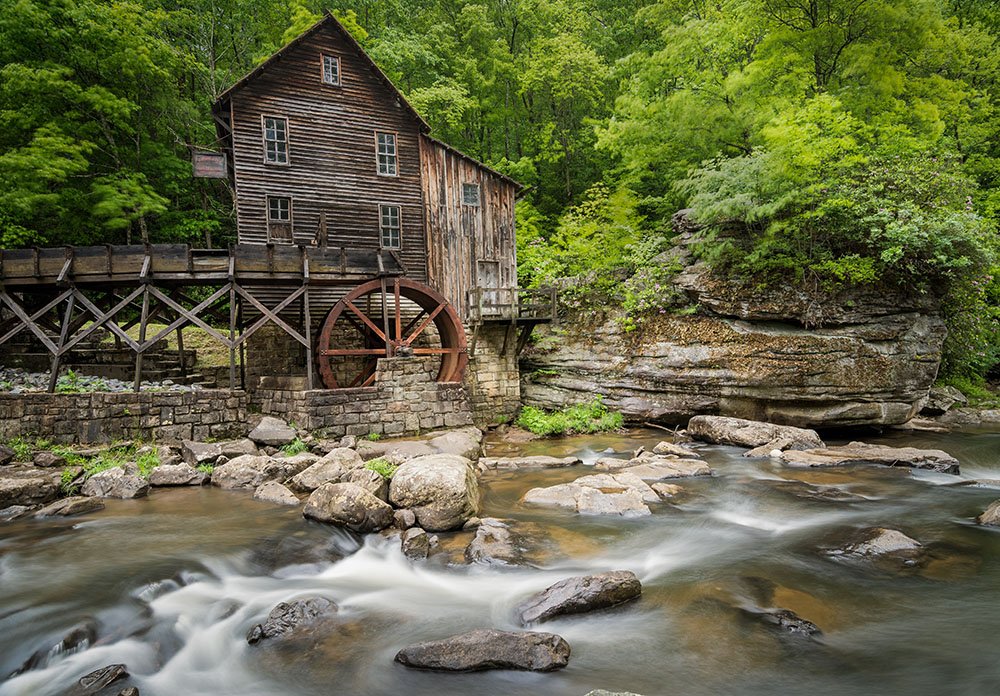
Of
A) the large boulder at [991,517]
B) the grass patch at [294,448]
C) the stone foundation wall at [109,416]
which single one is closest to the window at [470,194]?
the grass patch at [294,448]

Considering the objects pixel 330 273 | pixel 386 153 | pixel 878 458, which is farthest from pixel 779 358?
pixel 386 153

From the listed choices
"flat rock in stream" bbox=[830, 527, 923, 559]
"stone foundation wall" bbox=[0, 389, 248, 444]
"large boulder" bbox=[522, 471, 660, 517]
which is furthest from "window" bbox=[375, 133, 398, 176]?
"flat rock in stream" bbox=[830, 527, 923, 559]

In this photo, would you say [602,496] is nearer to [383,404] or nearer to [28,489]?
[383,404]

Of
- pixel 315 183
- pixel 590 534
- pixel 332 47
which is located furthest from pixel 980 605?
pixel 332 47

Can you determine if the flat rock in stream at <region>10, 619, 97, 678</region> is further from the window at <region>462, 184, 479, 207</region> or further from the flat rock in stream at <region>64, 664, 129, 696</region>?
the window at <region>462, 184, 479, 207</region>

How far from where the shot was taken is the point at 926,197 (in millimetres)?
10930

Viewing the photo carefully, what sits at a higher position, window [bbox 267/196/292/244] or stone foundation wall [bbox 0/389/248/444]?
window [bbox 267/196/292/244]

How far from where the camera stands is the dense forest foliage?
36.8ft

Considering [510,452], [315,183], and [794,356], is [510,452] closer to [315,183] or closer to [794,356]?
[794,356]

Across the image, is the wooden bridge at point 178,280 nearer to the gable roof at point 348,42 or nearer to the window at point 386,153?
the window at point 386,153

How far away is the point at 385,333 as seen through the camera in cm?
1245

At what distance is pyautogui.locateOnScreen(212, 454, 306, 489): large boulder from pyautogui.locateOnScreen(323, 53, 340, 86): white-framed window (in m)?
11.1

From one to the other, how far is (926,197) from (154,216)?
22864mm

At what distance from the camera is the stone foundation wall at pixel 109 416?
31.0 feet
